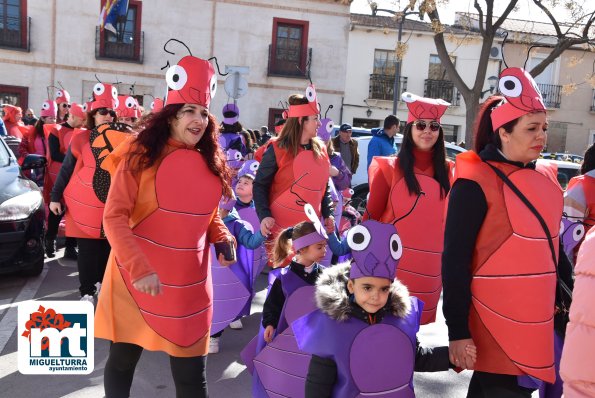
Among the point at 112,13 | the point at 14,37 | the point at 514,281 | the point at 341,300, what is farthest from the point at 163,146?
the point at 14,37

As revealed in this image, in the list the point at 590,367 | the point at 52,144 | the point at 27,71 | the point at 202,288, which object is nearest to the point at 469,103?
the point at 52,144

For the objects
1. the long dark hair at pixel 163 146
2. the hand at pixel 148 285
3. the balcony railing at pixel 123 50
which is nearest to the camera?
the hand at pixel 148 285

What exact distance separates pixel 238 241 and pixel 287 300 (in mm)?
968

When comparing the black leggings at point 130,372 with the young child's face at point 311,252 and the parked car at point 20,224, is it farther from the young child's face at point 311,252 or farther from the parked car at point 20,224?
the parked car at point 20,224

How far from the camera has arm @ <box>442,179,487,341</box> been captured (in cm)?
262

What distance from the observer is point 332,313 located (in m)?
2.72

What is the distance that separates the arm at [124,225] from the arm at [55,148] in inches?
206

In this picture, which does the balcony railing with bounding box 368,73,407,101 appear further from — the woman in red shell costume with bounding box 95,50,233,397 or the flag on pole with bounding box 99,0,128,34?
the woman in red shell costume with bounding box 95,50,233,397

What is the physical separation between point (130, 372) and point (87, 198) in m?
2.40

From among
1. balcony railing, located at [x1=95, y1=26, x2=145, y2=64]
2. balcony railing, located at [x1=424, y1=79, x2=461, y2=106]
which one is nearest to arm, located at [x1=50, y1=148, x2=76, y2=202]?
balcony railing, located at [x1=95, y1=26, x2=145, y2=64]

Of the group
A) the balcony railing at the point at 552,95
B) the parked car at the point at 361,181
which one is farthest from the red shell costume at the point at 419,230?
the balcony railing at the point at 552,95

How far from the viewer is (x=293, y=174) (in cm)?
484

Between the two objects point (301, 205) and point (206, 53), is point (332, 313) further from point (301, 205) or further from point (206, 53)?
point (206, 53)

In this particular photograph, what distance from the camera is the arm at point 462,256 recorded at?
8.61ft
